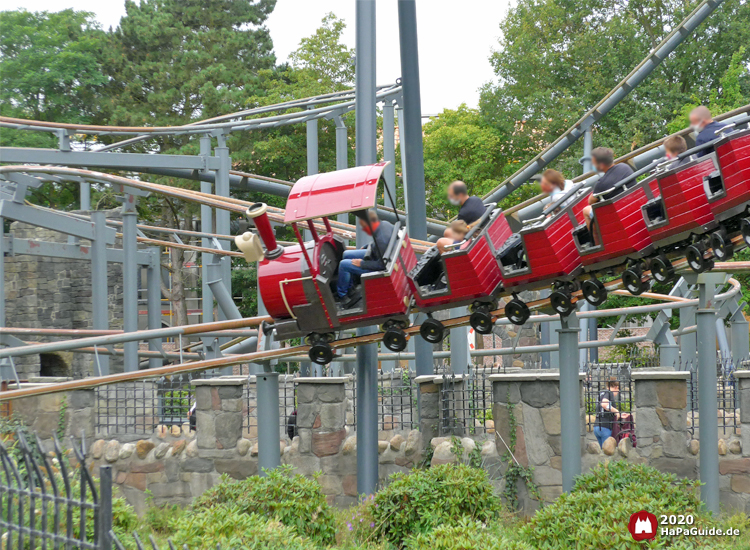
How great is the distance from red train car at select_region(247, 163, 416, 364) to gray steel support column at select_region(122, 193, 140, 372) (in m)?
5.70

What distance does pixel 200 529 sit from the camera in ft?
15.2

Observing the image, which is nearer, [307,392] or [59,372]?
[307,392]

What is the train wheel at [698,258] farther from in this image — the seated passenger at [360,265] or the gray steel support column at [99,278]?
the gray steel support column at [99,278]

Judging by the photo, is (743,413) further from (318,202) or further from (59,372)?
(59,372)

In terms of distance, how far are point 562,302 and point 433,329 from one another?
1.17 meters

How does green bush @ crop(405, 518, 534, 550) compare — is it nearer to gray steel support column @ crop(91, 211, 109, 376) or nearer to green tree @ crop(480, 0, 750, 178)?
gray steel support column @ crop(91, 211, 109, 376)

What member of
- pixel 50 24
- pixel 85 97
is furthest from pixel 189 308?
pixel 50 24

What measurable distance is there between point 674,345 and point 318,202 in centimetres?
782

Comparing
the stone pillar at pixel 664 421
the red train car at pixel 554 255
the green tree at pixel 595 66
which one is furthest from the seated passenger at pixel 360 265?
the green tree at pixel 595 66

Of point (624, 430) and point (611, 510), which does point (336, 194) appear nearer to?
point (611, 510)

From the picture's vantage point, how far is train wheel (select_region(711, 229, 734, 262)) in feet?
18.4

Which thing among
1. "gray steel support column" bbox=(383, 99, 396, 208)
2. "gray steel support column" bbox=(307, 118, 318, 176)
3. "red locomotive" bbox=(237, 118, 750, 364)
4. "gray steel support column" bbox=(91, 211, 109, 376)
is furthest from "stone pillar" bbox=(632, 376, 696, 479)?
"gray steel support column" bbox=(307, 118, 318, 176)

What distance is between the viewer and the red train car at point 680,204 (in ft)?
18.3

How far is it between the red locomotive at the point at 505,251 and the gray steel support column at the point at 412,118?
0.89 metres
